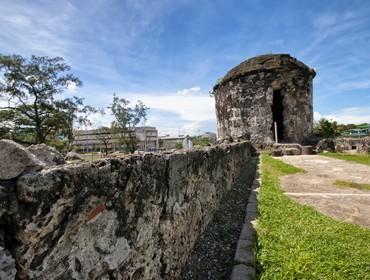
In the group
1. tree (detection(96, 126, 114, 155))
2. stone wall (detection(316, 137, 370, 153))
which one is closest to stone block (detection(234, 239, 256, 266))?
stone wall (detection(316, 137, 370, 153))

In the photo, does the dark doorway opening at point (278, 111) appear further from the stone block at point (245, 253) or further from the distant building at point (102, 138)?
the distant building at point (102, 138)

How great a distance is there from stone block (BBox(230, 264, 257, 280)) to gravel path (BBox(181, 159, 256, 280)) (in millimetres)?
99

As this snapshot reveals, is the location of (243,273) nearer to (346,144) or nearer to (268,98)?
(346,144)

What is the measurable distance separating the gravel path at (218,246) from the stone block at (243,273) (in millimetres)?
99

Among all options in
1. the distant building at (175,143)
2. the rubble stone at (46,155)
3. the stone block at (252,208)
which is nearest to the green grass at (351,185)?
the stone block at (252,208)

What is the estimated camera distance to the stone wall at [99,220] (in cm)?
87

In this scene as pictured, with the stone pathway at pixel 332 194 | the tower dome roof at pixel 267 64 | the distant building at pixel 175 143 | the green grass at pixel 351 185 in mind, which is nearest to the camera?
the stone pathway at pixel 332 194

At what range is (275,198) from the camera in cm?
447

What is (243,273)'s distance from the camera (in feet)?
7.14

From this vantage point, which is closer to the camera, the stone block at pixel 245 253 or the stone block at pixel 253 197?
the stone block at pixel 245 253

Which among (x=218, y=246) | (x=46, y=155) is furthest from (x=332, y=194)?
(x=46, y=155)

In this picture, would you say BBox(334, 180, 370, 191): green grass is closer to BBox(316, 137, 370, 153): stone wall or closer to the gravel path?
the gravel path

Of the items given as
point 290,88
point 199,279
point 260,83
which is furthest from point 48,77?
point 199,279

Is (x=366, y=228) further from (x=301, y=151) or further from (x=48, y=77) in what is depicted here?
(x=48, y=77)
